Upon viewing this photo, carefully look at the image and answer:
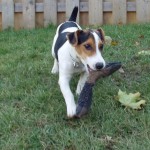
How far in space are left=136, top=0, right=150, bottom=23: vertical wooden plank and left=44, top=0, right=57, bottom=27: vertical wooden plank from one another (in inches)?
52.4

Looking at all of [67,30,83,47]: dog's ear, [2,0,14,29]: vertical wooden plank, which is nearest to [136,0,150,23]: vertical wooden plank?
[2,0,14,29]: vertical wooden plank

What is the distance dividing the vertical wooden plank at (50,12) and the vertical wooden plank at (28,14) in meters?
0.21

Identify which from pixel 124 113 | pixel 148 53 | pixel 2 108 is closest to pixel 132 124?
pixel 124 113

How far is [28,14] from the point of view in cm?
715

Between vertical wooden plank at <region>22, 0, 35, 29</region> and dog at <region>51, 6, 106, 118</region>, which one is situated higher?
vertical wooden plank at <region>22, 0, 35, 29</region>

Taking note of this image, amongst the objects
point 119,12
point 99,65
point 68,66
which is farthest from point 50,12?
point 99,65

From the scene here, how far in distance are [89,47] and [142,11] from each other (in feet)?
12.7

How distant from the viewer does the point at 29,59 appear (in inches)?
201

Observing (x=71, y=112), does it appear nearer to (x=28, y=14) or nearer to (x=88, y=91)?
(x=88, y=91)

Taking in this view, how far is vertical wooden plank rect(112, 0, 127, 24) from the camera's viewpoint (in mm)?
6941

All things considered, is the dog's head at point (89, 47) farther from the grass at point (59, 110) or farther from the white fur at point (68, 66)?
the grass at point (59, 110)

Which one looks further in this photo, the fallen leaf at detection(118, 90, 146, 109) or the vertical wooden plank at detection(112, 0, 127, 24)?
the vertical wooden plank at detection(112, 0, 127, 24)

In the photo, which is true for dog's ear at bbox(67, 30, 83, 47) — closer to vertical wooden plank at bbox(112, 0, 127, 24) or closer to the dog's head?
the dog's head

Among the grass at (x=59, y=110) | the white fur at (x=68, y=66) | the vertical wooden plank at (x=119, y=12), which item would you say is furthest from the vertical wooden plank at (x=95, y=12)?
the white fur at (x=68, y=66)
